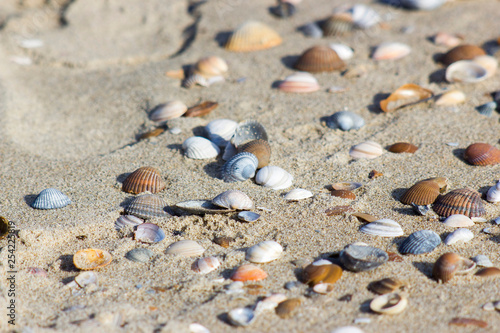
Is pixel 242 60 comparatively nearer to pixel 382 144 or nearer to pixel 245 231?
pixel 382 144

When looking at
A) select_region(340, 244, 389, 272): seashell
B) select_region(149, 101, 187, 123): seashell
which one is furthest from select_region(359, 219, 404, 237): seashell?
select_region(149, 101, 187, 123): seashell

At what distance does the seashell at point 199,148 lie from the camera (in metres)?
3.30

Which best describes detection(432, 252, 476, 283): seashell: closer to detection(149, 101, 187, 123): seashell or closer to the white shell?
the white shell

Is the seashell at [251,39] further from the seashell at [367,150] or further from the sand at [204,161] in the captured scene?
the seashell at [367,150]

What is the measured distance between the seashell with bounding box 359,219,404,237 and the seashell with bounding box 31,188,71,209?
1901 millimetres

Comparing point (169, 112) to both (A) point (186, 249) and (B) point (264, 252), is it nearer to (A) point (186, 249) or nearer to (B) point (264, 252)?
(A) point (186, 249)

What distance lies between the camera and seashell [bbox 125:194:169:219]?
2.73 metres

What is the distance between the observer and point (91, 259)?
241 cm

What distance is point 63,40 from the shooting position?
527cm

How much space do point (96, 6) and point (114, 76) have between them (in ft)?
5.72

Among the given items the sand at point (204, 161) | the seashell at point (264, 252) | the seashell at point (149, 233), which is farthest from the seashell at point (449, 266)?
the seashell at point (149, 233)

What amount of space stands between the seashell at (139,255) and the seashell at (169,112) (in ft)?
5.20

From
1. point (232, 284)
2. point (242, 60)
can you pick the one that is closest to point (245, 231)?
point (232, 284)

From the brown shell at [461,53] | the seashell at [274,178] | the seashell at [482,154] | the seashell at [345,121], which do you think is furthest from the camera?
the brown shell at [461,53]
